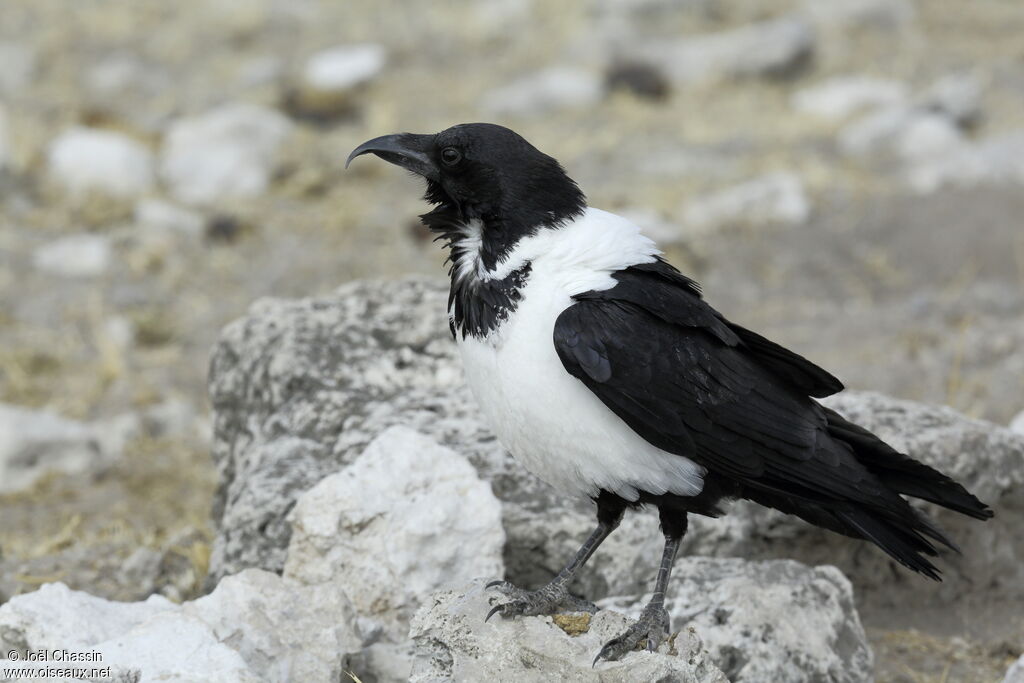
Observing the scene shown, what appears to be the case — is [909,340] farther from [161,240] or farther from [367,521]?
[161,240]

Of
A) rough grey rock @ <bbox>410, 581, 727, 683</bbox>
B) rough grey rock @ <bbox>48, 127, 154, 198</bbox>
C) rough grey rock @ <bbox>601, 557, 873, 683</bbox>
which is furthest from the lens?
rough grey rock @ <bbox>48, 127, 154, 198</bbox>

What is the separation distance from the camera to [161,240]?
10.4 metres

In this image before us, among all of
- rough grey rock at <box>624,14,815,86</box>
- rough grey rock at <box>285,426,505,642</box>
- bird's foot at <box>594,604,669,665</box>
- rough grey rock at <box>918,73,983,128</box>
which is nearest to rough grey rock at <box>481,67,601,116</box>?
rough grey rock at <box>624,14,815,86</box>

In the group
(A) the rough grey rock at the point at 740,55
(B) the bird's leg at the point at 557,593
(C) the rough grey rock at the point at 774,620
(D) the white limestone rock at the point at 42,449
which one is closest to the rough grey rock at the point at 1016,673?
(C) the rough grey rock at the point at 774,620

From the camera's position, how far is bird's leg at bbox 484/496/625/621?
3832mm

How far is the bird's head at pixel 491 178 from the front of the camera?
3.87 meters

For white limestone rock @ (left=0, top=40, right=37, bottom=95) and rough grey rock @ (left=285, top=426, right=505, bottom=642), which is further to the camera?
white limestone rock @ (left=0, top=40, right=37, bottom=95)

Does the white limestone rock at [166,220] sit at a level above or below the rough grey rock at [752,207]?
below

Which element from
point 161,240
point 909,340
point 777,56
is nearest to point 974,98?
point 777,56

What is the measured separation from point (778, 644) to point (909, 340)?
4.26m

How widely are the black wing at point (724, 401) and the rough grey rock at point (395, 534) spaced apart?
113cm

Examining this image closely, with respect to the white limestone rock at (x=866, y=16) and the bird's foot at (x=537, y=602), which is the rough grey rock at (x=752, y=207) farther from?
the bird's foot at (x=537, y=602)

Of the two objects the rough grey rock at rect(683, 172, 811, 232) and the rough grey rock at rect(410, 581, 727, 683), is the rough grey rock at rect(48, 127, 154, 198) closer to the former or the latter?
the rough grey rock at rect(683, 172, 811, 232)

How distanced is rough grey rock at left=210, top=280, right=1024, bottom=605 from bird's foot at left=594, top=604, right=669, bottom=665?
0.93 m
